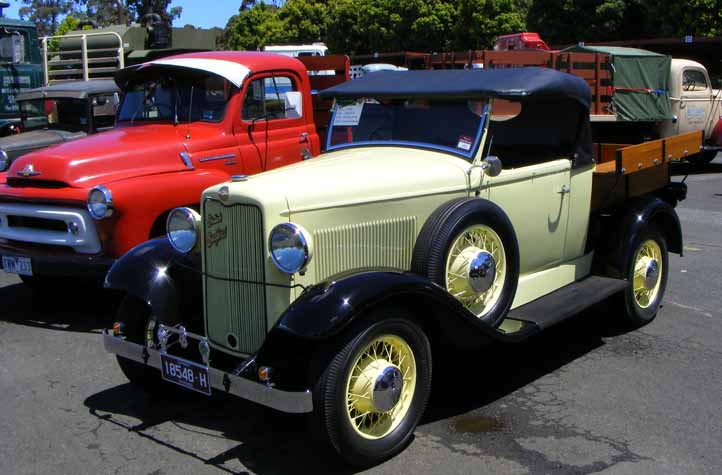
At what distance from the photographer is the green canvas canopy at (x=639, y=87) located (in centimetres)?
1605

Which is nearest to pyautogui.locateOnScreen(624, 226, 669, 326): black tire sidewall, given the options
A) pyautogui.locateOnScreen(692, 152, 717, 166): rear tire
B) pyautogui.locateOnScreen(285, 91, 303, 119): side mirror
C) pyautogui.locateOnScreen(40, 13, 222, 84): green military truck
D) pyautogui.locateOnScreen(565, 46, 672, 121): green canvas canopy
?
pyautogui.locateOnScreen(285, 91, 303, 119): side mirror

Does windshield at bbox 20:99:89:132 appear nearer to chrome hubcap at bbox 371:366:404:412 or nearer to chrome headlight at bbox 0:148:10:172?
chrome headlight at bbox 0:148:10:172

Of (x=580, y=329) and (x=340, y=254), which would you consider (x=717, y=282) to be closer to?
(x=580, y=329)

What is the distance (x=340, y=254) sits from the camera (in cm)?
410

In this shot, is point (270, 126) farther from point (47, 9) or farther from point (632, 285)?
point (47, 9)

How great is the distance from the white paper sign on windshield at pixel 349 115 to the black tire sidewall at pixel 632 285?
2.21 m

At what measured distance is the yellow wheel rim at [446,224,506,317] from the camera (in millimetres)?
4449

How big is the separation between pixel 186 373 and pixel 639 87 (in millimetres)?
14379

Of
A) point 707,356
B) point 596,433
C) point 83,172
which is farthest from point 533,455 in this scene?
point 83,172

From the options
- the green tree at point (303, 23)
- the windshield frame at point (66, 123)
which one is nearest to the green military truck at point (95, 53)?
the windshield frame at point (66, 123)

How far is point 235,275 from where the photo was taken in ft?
13.3

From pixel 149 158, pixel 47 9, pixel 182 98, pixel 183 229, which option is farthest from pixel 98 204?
pixel 47 9

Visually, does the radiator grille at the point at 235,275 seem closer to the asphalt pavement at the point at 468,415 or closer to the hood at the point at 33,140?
the asphalt pavement at the point at 468,415

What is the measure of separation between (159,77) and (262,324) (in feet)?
13.6
